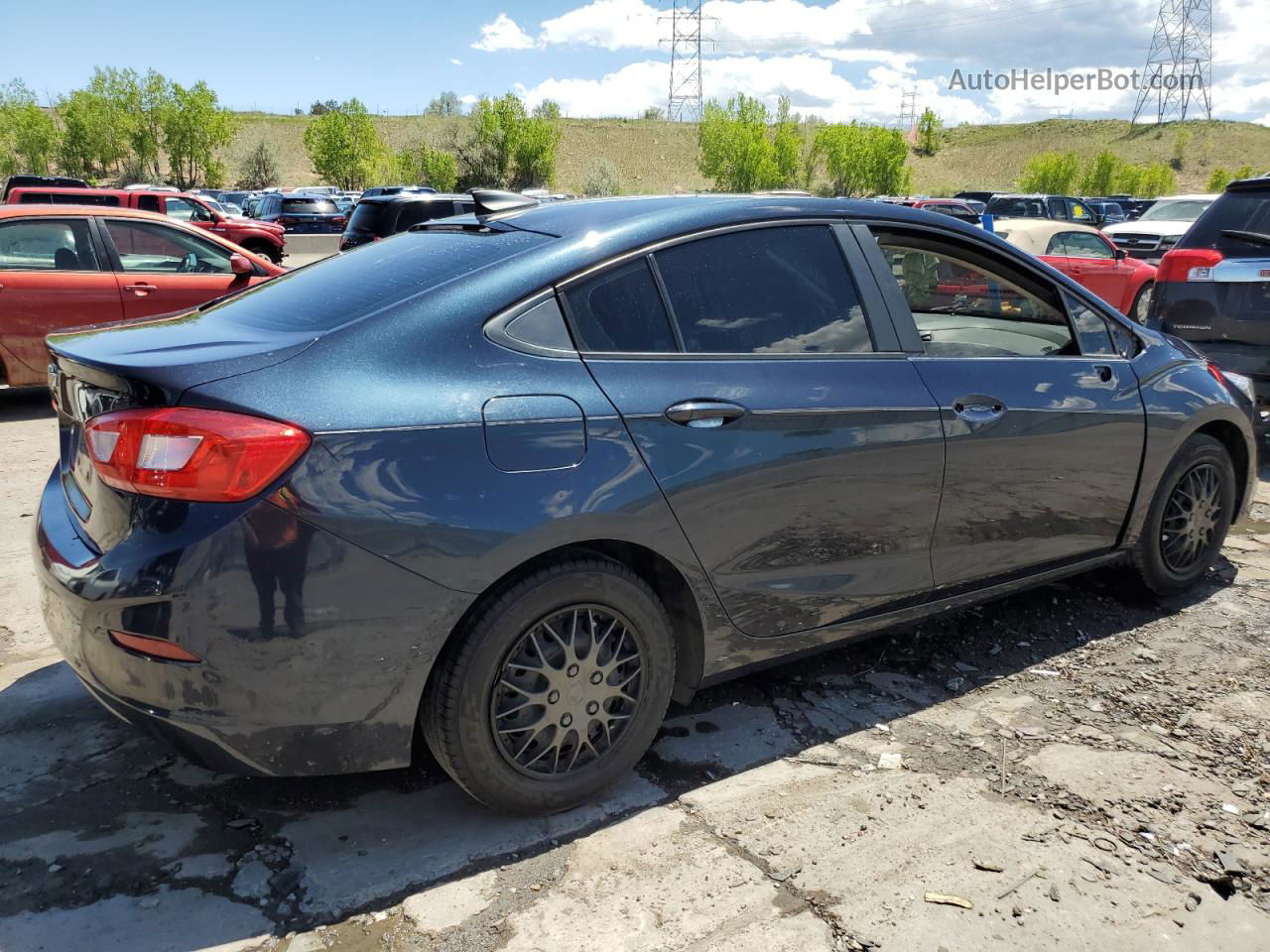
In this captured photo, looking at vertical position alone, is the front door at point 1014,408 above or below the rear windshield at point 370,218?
below

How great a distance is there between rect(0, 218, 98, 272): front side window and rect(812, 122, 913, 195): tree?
69139 millimetres

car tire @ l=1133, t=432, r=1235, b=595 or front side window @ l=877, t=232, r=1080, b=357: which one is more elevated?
front side window @ l=877, t=232, r=1080, b=357

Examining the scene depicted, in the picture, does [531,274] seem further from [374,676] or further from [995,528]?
[995,528]

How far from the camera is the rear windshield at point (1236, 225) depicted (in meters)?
6.98

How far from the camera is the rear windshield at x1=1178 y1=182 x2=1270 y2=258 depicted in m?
6.98

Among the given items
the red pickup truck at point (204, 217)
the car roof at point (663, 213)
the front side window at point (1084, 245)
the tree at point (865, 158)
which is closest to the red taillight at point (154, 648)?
the car roof at point (663, 213)

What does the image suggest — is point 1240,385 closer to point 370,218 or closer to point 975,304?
point 975,304

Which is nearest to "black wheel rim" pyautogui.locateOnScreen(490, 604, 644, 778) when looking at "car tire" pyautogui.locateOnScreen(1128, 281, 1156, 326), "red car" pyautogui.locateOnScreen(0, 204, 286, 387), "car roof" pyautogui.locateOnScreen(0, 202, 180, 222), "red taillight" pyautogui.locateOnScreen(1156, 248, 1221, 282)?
"red car" pyautogui.locateOnScreen(0, 204, 286, 387)

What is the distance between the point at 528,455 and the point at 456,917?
1130 millimetres

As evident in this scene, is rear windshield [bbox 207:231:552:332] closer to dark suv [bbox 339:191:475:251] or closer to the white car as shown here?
dark suv [bbox 339:191:475:251]

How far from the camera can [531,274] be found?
9.18ft

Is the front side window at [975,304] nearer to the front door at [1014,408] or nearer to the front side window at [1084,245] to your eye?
the front door at [1014,408]

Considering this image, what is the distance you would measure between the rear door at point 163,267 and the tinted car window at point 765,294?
6.27m

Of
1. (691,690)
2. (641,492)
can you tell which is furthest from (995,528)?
(641,492)
